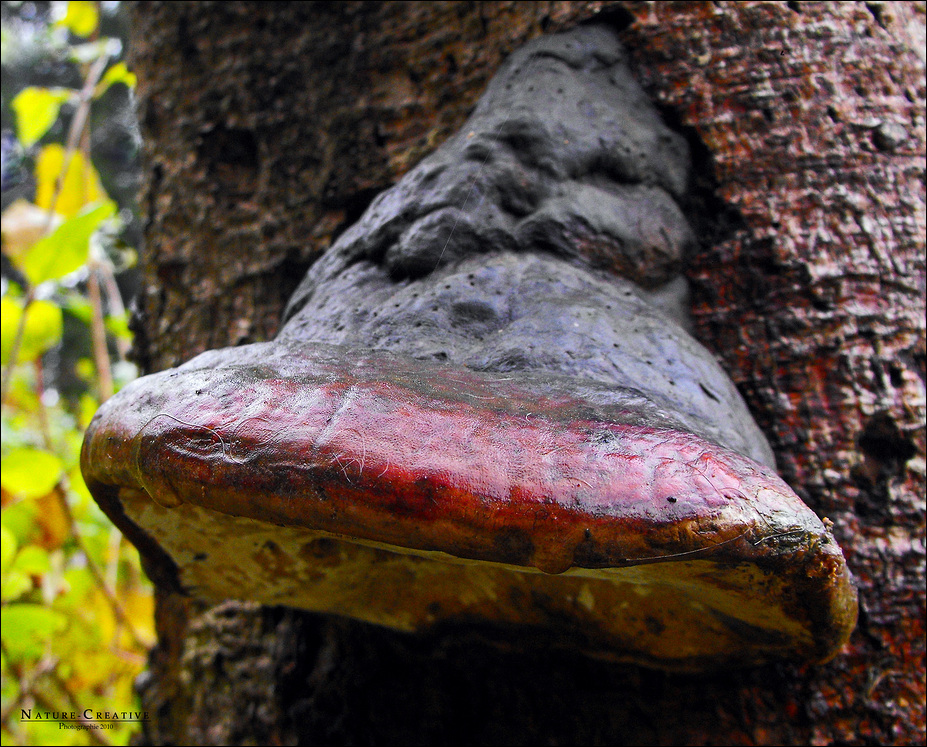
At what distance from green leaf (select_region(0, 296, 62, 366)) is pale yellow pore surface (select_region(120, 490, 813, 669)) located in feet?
2.68

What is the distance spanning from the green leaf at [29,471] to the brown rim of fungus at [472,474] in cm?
85

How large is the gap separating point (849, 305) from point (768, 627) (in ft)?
2.02

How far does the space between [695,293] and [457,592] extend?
0.70 m

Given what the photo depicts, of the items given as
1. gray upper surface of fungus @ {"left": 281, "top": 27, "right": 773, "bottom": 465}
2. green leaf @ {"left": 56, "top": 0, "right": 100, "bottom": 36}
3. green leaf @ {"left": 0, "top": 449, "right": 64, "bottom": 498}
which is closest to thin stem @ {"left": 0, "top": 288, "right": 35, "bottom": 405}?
green leaf @ {"left": 0, "top": 449, "right": 64, "bottom": 498}

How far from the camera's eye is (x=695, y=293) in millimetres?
1295

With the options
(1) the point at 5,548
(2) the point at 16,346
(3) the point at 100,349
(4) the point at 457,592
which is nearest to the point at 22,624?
(1) the point at 5,548

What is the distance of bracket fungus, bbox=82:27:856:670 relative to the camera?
2.05ft

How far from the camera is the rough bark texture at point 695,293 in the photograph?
3.62 feet


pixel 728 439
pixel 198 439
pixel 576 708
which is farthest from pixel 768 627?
pixel 198 439

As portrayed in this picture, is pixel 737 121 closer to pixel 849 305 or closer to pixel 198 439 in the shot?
pixel 849 305

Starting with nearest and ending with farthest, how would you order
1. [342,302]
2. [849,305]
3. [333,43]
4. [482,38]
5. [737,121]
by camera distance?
[342,302]
[849,305]
[737,121]
[482,38]
[333,43]

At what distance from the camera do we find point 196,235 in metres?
1.82

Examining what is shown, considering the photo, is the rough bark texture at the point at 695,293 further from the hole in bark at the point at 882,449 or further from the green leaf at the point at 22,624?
the green leaf at the point at 22,624

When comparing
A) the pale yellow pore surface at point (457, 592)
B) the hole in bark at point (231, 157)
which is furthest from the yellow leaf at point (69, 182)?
the pale yellow pore surface at point (457, 592)
